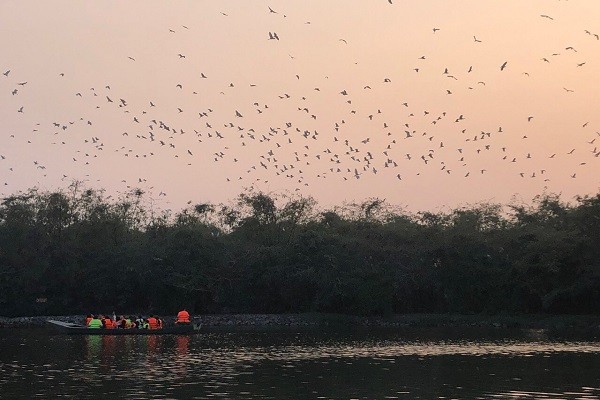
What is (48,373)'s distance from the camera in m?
31.5

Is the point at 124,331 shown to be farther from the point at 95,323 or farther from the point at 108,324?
the point at 95,323

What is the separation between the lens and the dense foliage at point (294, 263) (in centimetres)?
6706

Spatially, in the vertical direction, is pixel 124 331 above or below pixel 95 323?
below

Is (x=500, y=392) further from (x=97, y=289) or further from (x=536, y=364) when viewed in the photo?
(x=97, y=289)

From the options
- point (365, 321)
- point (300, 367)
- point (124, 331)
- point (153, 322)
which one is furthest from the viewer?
point (365, 321)

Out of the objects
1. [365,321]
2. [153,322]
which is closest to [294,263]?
[365,321]

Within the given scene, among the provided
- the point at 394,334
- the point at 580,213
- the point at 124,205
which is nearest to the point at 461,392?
the point at 394,334

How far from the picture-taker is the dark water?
88.4 ft

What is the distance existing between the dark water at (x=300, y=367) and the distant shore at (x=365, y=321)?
1119cm

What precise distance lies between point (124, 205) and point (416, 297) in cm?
3056

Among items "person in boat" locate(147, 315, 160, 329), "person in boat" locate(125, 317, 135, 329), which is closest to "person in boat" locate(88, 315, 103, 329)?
"person in boat" locate(125, 317, 135, 329)

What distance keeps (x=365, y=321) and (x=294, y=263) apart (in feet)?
25.5

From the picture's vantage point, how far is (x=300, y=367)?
1350 inches

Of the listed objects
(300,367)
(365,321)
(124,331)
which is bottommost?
(300,367)
